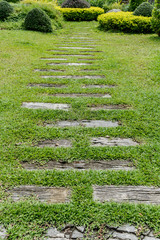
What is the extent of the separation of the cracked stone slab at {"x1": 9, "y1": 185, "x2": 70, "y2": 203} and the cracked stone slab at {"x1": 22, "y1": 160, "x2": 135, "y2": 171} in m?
0.25

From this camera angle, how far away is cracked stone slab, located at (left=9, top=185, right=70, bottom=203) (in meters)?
1.80

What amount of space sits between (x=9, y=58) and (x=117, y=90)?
Result: 3179mm

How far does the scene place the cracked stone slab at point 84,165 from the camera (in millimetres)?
2135

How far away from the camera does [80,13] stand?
51.2 feet

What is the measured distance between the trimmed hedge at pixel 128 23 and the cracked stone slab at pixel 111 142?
31.1 ft

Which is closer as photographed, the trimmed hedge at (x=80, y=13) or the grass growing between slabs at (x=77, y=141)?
the grass growing between slabs at (x=77, y=141)

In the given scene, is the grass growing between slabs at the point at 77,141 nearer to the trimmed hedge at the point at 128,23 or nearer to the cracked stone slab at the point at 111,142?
the cracked stone slab at the point at 111,142

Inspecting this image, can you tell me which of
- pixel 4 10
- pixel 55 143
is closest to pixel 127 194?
pixel 55 143

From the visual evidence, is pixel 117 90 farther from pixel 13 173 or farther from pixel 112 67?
pixel 13 173

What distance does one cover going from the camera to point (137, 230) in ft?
5.15

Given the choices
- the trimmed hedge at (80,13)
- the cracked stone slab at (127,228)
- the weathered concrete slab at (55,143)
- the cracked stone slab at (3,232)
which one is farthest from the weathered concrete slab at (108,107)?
the trimmed hedge at (80,13)

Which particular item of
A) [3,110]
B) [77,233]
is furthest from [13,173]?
[3,110]

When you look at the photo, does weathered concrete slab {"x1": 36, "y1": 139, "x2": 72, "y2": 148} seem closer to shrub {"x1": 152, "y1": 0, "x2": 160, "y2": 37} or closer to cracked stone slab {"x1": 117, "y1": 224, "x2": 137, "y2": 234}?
cracked stone slab {"x1": 117, "y1": 224, "x2": 137, "y2": 234}

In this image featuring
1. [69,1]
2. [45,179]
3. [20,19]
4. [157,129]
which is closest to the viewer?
[45,179]
